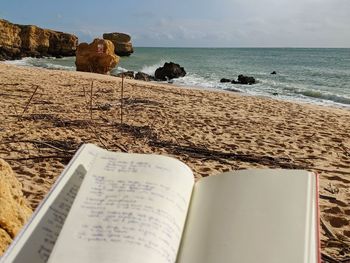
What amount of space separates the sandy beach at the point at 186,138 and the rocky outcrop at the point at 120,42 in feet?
142

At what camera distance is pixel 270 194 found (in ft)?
3.95

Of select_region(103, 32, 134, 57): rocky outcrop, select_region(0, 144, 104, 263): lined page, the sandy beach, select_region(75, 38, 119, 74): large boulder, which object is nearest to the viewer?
select_region(0, 144, 104, 263): lined page

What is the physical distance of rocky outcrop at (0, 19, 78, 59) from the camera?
3775cm

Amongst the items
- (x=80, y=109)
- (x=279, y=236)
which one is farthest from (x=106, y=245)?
(x=80, y=109)

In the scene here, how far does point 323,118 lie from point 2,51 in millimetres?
34907

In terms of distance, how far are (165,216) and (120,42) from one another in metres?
51.5

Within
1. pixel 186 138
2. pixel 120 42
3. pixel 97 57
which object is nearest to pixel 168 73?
pixel 97 57

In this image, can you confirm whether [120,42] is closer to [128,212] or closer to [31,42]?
[31,42]

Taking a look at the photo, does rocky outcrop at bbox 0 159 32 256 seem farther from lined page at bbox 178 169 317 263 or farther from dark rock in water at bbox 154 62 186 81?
dark rock in water at bbox 154 62 186 81

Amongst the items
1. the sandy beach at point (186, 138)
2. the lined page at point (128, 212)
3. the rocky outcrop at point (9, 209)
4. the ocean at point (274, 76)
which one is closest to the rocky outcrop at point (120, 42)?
the ocean at point (274, 76)

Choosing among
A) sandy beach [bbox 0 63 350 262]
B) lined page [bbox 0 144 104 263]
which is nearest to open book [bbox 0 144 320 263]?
lined page [bbox 0 144 104 263]

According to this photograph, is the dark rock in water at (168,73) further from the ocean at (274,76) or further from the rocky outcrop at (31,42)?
the rocky outcrop at (31,42)

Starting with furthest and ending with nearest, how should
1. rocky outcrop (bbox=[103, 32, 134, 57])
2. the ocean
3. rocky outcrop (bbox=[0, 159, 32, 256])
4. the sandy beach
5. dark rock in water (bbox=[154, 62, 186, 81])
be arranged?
rocky outcrop (bbox=[103, 32, 134, 57]) < dark rock in water (bbox=[154, 62, 186, 81]) < the ocean < the sandy beach < rocky outcrop (bbox=[0, 159, 32, 256])

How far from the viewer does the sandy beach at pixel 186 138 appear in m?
3.43
